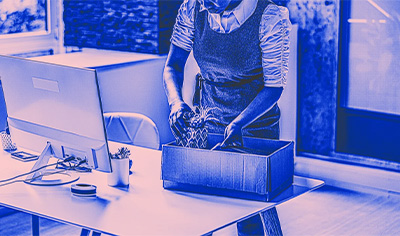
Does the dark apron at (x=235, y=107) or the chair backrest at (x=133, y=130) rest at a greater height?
the dark apron at (x=235, y=107)

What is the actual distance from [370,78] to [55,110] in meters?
3.03

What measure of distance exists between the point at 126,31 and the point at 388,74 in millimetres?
1921

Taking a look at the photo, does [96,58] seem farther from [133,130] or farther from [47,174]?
[47,174]

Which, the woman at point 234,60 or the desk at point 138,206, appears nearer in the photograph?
the desk at point 138,206

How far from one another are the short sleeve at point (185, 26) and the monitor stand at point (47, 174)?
26.4 inches

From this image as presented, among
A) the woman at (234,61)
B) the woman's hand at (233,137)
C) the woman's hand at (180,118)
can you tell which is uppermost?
the woman at (234,61)

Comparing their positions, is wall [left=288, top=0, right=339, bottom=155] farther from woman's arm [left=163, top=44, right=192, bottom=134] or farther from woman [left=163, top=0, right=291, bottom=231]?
woman's arm [left=163, top=44, right=192, bottom=134]

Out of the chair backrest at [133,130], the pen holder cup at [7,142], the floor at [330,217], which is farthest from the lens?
the floor at [330,217]

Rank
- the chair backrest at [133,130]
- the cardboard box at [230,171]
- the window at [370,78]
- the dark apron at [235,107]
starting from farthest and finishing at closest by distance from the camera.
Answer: the window at [370,78] < the chair backrest at [133,130] < the dark apron at [235,107] < the cardboard box at [230,171]

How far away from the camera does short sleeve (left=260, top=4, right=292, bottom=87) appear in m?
2.39

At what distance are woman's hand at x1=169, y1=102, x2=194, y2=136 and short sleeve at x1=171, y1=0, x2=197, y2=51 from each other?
41 cm

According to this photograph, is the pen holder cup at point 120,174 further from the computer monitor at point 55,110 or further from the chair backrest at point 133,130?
the chair backrest at point 133,130

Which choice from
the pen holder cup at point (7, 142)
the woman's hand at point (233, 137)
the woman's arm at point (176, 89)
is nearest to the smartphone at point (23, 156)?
the pen holder cup at point (7, 142)

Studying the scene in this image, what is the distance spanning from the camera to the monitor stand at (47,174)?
2.41m
